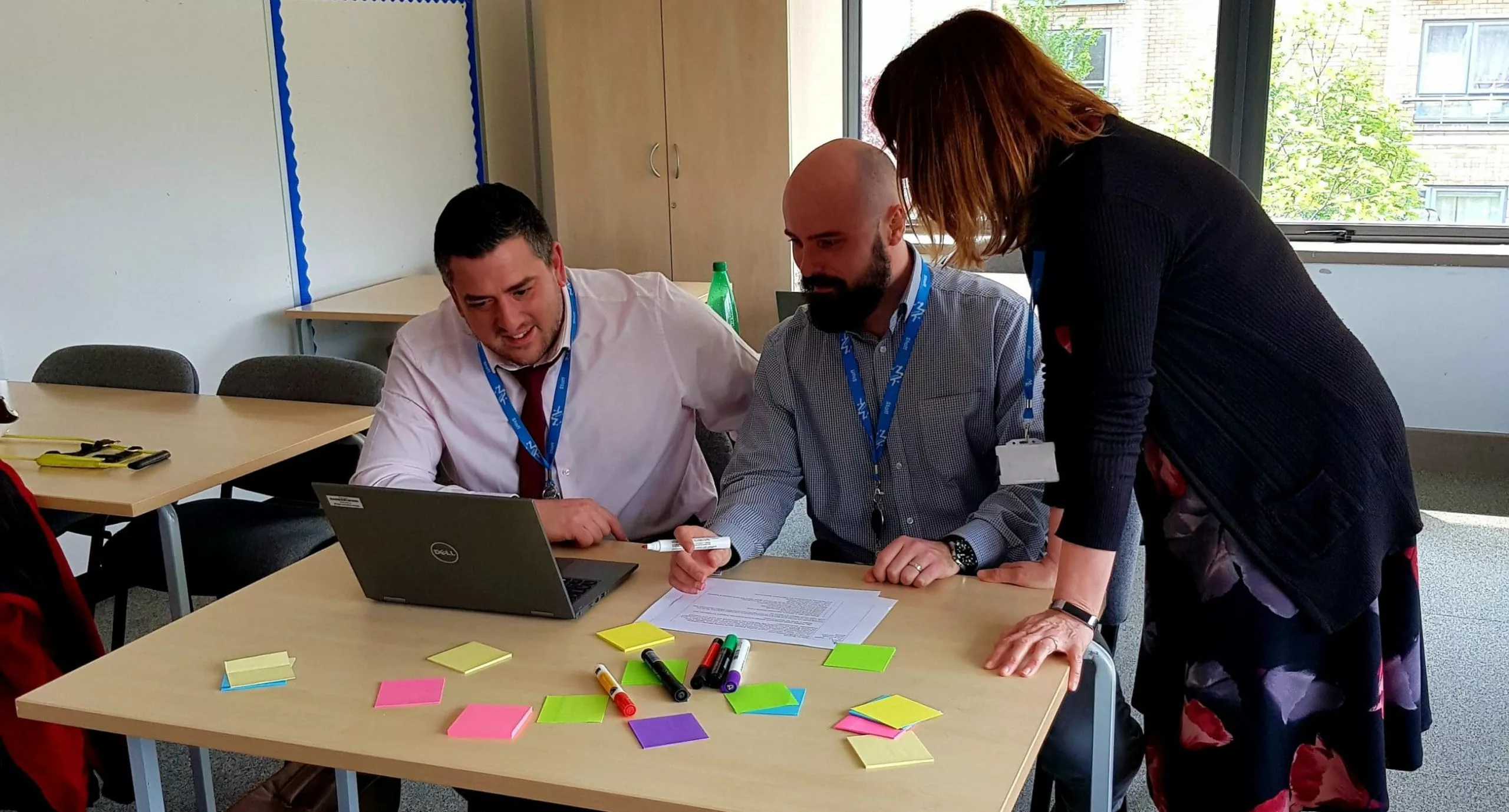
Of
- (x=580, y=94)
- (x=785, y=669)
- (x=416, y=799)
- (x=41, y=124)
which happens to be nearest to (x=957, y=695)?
(x=785, y=669)

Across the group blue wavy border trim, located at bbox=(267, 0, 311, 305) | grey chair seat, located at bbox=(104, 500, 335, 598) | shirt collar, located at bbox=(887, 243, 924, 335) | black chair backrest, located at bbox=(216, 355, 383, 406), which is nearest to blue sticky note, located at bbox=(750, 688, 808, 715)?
shirt collar, located at bbox=(887, 243, 924, 335)

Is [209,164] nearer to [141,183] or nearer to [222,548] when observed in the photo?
[141,183]

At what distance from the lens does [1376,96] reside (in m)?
4.64

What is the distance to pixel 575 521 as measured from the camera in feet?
6.08

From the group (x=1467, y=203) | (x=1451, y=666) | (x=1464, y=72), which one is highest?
(x=1464, y=72)

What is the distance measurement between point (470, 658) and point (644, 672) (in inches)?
8.8

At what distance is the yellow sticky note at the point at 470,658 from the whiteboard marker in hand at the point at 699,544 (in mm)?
337

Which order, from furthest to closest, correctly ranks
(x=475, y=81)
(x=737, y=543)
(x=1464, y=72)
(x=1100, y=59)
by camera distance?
1. (x=475, y=81)
2. (x=1100, y=59)
3. (x=1464, y=72)
4. (x=737, y=543)

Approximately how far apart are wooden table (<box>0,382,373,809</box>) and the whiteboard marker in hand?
3.42ft

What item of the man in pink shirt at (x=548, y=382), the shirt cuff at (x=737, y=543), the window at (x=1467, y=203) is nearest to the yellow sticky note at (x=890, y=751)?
the shirt cuff at (x=737, y=543)

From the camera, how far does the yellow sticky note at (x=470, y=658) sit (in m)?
1.43

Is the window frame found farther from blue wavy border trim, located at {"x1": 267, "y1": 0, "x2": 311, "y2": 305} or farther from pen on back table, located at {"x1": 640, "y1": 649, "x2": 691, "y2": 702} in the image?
pen on back table, located at {"x1": 640, "y1": 649, "x2": 691, "y2": 702}

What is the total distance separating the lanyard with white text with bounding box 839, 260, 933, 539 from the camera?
6.31ft

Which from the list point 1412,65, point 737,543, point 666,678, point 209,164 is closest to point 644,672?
point 666,678
